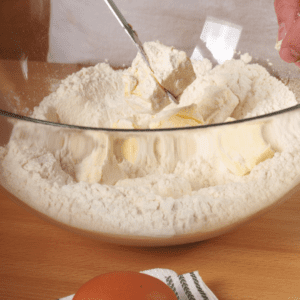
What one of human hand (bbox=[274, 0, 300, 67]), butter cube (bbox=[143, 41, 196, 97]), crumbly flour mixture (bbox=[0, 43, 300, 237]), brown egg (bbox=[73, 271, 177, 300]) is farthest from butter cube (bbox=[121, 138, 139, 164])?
human hand (bbox=[274, 0, 300, 67])

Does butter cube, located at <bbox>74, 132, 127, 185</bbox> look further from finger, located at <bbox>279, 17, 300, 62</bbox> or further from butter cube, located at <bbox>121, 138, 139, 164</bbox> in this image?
finger, located at <bbox>279, 17, 300, 62</bbox>

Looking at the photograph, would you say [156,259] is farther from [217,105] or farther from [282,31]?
[282,31]

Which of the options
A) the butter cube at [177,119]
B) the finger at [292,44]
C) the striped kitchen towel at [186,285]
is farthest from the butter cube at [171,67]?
the striped kitchen towel at [186,285]

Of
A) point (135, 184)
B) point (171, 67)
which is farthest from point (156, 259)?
point (171, 67)

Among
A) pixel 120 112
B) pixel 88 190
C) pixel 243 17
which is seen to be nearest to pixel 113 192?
pixel 88 190

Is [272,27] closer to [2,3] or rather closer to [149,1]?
[149,1]

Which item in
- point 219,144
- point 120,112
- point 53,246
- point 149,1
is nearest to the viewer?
point 219,144
